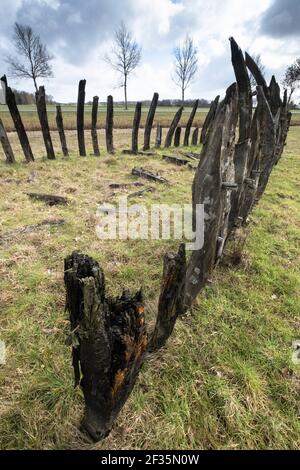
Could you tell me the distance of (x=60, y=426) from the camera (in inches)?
66.6

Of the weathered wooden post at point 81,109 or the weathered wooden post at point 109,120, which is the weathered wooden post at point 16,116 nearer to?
the weathered wooden post at point 81,109

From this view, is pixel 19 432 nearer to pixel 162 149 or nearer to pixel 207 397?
pixel 207 397

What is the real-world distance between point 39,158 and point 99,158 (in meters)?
2.00

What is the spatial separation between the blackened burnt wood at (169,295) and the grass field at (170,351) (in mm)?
196

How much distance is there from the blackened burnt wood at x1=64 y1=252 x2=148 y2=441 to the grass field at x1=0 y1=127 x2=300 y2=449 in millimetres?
337

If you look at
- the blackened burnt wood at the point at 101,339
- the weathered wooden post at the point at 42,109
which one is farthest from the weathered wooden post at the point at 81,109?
the blackened burnt wood at the point at 101,339

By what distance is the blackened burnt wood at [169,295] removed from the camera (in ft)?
5.97

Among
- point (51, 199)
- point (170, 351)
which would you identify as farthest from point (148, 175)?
point (170, 351)

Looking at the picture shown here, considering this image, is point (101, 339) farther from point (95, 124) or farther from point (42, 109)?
point (95, 124)

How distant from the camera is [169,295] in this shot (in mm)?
1930

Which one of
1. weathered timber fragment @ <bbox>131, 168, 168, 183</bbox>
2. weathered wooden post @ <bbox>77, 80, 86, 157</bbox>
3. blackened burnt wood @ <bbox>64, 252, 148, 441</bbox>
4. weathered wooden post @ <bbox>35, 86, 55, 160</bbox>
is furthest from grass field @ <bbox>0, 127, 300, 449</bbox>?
weathered wooden post @ <bbox>77, 80, 86, 157</bbox>

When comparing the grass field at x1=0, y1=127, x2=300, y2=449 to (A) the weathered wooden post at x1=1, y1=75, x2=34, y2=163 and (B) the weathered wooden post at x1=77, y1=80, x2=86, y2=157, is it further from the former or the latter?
(B) the weathered wooden post at x1=77, y1=80, x2=86, y2=157

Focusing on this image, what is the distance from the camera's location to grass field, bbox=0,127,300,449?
172 cm
